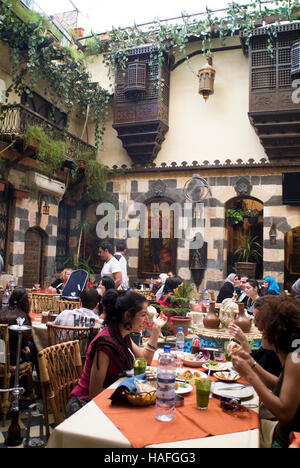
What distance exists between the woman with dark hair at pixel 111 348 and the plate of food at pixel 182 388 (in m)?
0.39

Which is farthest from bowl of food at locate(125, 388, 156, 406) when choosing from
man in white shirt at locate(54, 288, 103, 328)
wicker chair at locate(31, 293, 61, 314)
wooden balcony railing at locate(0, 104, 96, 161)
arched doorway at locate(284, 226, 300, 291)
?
arched doorway at locate(284, 226, 300, 291)

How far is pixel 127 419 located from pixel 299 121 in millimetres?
8947

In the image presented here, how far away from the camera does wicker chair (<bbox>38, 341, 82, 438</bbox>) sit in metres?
2.61

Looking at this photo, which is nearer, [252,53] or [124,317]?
[124,317]

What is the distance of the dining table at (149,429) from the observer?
5.38ft

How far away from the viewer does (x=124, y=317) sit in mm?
2605

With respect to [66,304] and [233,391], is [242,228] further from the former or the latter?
[233,391]

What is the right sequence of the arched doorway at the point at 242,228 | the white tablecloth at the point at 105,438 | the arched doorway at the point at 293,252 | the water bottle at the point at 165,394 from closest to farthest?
1. the white tablecloth at the point at 105,438
2. the water bottle at the point at 165,394
3. the arched doorway at the point at 242,228
4. the arched doorway at the point at 293,252

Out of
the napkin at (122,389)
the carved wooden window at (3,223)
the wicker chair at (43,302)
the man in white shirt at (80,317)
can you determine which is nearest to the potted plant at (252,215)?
the carved wooden window at (3,223)

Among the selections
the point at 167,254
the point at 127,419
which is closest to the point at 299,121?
the point at 167,254

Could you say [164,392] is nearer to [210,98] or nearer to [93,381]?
[93,381]

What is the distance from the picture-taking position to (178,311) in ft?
12.7

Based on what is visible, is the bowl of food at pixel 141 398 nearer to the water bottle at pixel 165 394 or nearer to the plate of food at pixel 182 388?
the water bottle at pixel 165 394

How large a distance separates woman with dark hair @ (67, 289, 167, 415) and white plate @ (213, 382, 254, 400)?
24.3 inches
